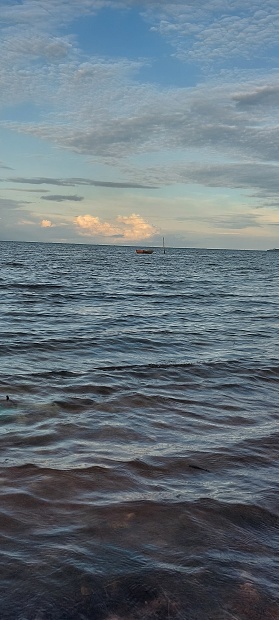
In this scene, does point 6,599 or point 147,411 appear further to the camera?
point 147,411

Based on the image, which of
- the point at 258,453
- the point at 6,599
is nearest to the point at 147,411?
the point at 258,453

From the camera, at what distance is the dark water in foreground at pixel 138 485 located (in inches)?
138

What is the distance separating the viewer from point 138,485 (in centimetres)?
532

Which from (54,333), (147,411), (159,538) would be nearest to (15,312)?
(54,333)

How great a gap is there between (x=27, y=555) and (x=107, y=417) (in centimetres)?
379

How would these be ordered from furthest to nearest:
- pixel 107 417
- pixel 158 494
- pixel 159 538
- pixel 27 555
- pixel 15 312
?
pixel 15 312, pixel 107 417, pixel 158 494, pixel 159 538, pixel 27 555

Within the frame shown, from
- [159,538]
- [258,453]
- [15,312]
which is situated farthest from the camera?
[15,312]

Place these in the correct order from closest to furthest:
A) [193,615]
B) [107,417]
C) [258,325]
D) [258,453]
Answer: [193,615] → [258,453] → [107,417] → [258,325]

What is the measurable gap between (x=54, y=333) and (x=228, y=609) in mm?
12459

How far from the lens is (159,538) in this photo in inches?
167

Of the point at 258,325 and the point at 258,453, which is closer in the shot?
the point at 258,453

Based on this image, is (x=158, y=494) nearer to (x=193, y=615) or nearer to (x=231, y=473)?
(x=231, y=473)

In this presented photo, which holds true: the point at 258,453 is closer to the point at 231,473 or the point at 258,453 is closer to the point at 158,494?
the point at 231,473

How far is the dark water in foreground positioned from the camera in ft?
11.5
